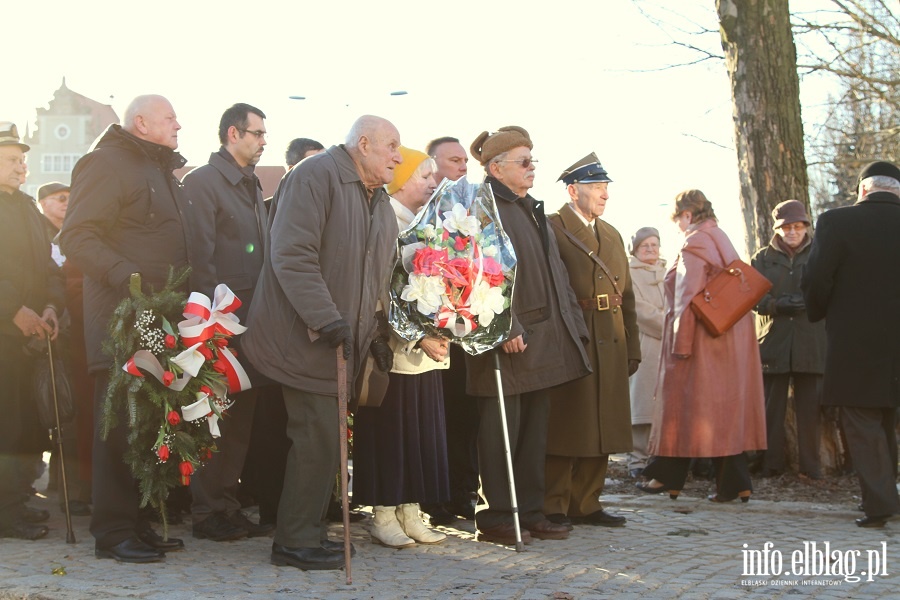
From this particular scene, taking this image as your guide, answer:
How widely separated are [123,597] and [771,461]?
20.0 feet

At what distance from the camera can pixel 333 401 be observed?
6.27 metres

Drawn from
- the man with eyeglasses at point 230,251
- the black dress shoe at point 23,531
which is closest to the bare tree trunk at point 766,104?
the man with eyeglasses at point 230,251

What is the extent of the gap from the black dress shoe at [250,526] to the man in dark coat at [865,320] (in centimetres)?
377

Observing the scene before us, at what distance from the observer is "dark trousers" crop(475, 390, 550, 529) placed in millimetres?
7148

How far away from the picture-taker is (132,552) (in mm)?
6297

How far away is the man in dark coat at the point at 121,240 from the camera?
6.43m

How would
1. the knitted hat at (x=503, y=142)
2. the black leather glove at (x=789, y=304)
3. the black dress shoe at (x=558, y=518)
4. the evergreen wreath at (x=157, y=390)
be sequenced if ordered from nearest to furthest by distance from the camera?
1. the evergreen wreath at (x=157, y=390)
2. the knitted hat at (x=503, y=142)
3. the black dress shoe at (x=558, y=518)
4. the black leather glove at (x=789, y=304)

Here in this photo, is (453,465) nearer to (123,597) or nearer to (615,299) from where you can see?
(615,299)

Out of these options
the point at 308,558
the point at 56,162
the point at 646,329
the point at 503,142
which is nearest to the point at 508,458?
the point at 308,558

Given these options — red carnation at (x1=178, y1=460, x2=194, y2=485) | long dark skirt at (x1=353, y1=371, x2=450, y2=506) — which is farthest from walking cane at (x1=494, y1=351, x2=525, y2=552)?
red carnation at (x1=178, y1=460, x2=194, y2=485)

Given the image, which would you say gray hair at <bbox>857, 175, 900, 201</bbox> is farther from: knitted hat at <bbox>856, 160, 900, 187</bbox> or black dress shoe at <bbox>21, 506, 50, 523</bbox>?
black dress shoe at <bbox>21, 506, 50, 523</bbox>

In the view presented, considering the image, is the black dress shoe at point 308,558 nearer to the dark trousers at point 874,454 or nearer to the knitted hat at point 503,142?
the knitted hat at point 503,142

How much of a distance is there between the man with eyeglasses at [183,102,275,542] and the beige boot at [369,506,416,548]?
713 mm

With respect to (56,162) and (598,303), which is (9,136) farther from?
(56,162)
